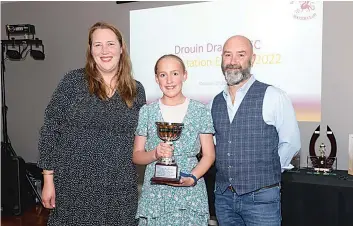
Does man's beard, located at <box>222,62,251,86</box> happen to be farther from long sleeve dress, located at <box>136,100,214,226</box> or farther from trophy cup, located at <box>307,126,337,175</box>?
trophy cup, located at <box>307,126,337,175</box>


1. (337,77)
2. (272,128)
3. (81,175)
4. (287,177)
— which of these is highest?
(337,77)

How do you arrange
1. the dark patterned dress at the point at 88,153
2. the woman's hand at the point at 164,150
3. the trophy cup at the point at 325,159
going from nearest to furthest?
the woman's hand at the point at 164,150 → the dark patterned dress at the point at 88,153 → the trophy cup at the point at 325,159

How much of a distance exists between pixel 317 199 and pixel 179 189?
4.42 ft

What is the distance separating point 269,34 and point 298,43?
0.26 m

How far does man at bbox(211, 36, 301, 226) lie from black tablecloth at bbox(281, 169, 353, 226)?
0.87 meters

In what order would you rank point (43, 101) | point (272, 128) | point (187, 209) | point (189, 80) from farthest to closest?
point (43, 101), point (189, 80), point (272, 128), point (187, 209)

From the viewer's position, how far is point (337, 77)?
10.5 ft

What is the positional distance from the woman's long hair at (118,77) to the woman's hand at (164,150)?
0.28 meters

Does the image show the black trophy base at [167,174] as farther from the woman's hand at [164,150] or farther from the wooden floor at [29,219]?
the wooden floor at [29,219]

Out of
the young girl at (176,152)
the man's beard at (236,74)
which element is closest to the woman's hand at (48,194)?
the young girl at (176,152)

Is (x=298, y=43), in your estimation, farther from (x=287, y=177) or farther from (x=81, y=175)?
(x=81, y=175)

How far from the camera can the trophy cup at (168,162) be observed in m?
1.73

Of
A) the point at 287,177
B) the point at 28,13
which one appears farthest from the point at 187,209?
the point at 28,13

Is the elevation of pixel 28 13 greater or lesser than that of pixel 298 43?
greater
